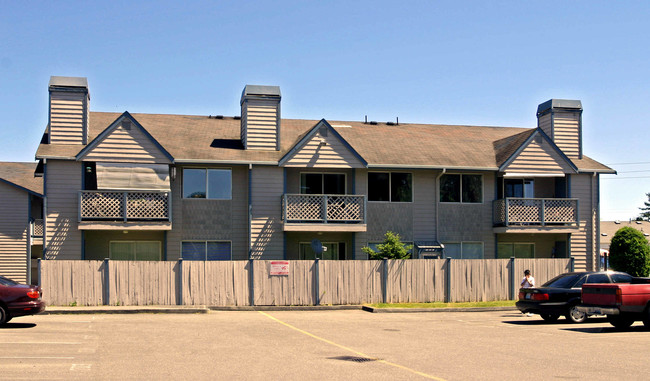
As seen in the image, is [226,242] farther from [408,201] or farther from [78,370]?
[78,370]

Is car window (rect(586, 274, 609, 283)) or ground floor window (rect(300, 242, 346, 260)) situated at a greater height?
ground floor window (rect(300, 242, 346, 260))

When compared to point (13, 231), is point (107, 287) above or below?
below

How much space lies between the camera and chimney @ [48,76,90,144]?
2827 centimetres

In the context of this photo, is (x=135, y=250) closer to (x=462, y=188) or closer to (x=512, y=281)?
(x=462, y=188)

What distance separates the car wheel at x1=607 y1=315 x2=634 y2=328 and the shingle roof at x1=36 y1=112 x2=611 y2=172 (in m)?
12.5

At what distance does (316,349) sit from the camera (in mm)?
14359

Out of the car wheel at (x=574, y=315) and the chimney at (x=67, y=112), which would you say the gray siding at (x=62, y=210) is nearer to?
the chimney at (x=67, y=112)

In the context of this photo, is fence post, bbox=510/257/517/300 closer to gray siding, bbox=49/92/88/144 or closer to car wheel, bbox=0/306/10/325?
gray siding, bbox=49/92/88/144

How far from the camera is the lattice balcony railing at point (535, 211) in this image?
100 ft

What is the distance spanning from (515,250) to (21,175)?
2632 cm

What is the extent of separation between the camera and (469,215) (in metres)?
31.3

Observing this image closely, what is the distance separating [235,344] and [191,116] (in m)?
21.2

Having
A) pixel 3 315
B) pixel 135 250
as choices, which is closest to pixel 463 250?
pixel 135 250

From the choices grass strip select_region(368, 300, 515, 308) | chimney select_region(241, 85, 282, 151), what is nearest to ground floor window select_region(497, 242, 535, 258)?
grass strip select_region(368, 300, 515, 308)
